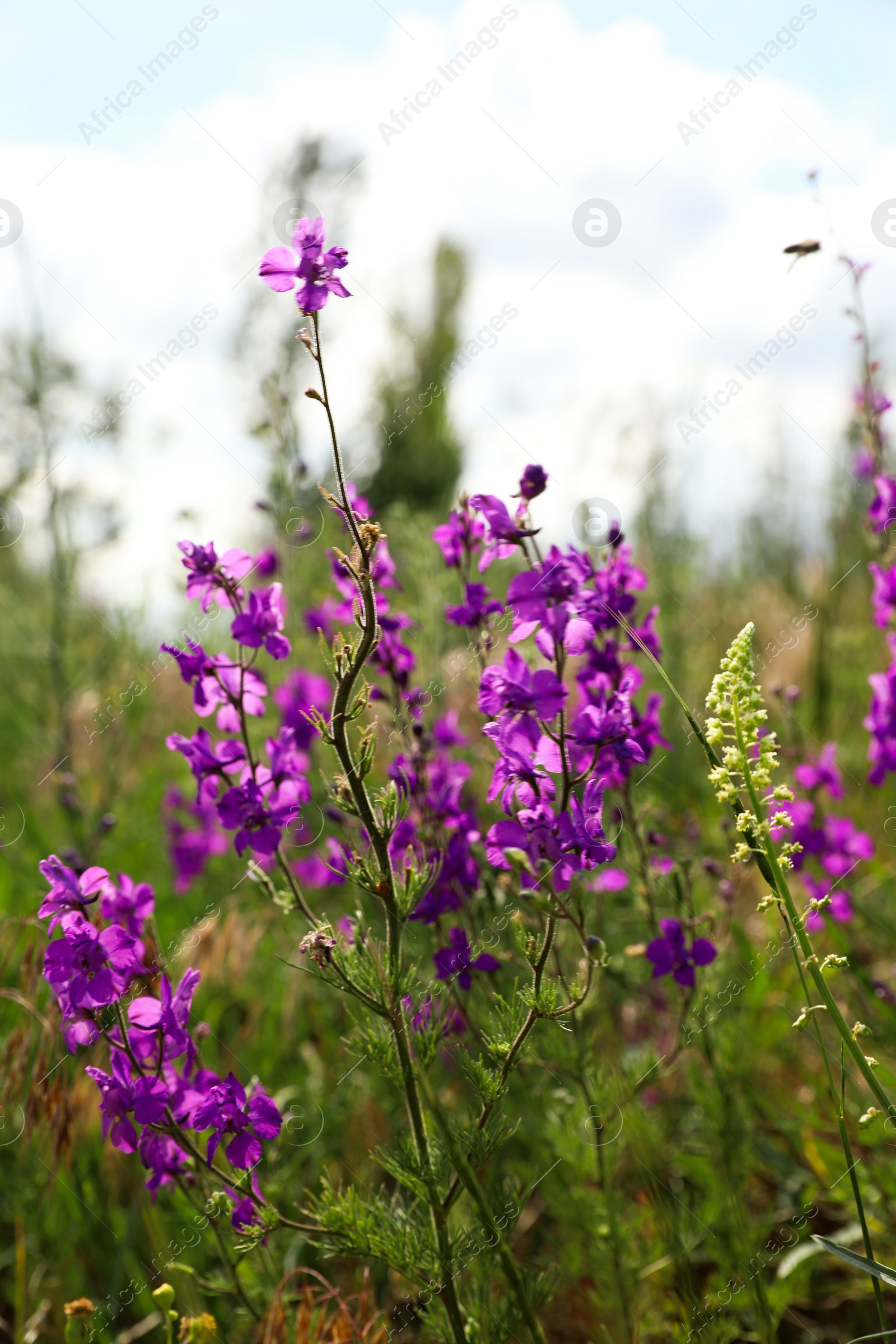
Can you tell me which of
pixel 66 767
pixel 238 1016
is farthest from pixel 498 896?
pixel 66 767

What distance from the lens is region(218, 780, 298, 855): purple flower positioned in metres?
1.63

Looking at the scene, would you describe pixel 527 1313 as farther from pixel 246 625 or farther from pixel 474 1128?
pixel 246 625

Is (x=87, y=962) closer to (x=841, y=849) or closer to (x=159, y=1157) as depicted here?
(x=159, y=1157)

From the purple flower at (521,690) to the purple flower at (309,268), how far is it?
0.57m

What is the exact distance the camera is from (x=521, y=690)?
4.30ft

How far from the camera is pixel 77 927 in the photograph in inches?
55.1

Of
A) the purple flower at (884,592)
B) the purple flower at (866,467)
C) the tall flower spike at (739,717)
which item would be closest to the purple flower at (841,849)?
the purple flower at (884,592)

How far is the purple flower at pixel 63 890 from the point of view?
1.43m

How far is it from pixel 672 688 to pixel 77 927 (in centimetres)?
96

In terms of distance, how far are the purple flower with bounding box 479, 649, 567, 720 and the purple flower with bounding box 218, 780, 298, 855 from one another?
505mm

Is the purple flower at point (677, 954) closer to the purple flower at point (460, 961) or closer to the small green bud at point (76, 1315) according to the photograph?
the purple flower at point (460, 961)

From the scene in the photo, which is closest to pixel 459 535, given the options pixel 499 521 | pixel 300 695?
pixel 499 521

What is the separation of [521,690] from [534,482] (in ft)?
1.11

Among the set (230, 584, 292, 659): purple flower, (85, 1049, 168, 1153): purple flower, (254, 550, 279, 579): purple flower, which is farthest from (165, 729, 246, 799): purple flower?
(254, 550, 279, 579): purple flower
